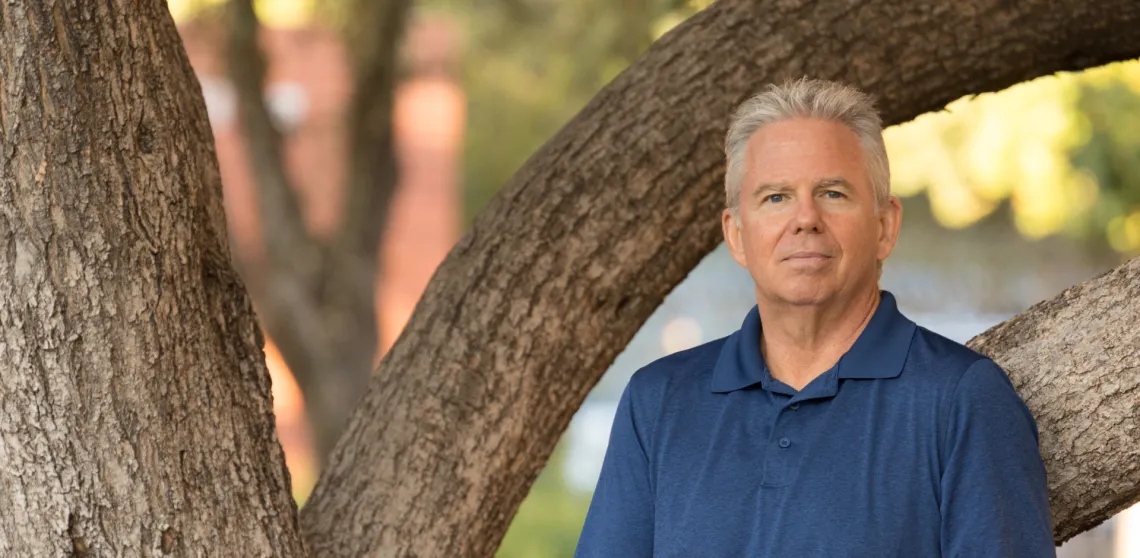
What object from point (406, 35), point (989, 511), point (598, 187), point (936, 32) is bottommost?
point (989, 511)

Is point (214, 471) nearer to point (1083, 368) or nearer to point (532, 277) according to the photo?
point (532, 277)

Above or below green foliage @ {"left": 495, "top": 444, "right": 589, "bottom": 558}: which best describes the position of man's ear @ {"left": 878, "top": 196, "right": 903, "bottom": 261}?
below

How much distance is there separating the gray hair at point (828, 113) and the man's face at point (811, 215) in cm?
2

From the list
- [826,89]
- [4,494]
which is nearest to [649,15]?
[826,89]

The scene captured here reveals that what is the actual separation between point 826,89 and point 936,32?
3.27 ft

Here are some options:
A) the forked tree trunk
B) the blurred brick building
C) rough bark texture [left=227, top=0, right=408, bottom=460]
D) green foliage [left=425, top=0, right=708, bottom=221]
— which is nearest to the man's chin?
the forked tree trunk

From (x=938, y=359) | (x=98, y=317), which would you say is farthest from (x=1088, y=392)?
(x=98, y=317)

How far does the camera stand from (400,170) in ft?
29.7

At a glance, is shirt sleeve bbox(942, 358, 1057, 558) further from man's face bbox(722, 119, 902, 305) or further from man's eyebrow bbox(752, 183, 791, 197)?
man's eyebrow bbox(752, 183, 791, 197)

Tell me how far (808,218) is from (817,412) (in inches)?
13.4

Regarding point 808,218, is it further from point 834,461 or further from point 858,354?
point 834,461

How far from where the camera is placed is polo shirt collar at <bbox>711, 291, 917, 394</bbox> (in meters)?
2.15

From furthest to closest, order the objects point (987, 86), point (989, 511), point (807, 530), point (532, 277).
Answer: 1. point (987, 86)
2. point (532, 277)
3. point (807, 530)
4. point (989, 511)

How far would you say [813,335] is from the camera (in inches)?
89.7
